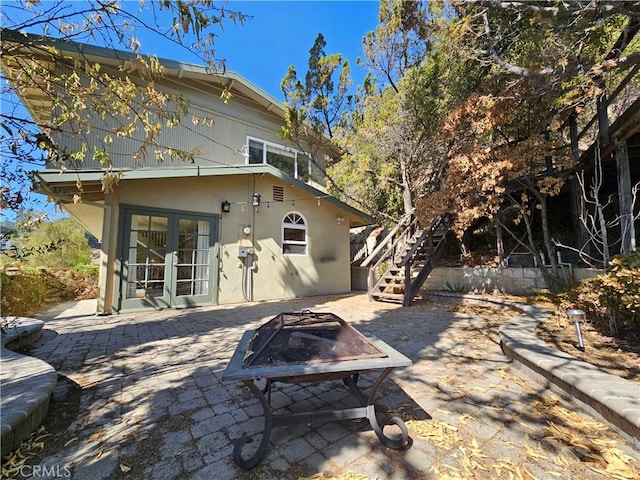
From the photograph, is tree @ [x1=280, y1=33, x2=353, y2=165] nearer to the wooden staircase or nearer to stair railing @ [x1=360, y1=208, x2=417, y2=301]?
stair railing @ [x1=360, y1=208, x2=417, y2=301]

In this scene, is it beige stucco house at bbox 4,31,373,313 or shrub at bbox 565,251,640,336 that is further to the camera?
beige stucco house at bbox 4,31,373,313

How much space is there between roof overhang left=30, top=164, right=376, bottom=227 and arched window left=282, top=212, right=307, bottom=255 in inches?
36.3

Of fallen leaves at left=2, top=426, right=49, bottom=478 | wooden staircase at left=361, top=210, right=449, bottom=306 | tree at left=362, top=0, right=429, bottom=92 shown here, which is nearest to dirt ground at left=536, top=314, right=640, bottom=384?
wooden staircase at left=361, top=210, right=449, bottom=306

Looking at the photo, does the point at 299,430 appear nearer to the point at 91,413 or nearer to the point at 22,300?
the point at 91,413

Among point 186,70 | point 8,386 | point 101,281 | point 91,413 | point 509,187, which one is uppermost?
point 186,70

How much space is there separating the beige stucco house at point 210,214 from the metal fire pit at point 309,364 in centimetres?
444

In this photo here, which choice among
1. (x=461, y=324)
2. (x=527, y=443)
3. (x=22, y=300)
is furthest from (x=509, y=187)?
(x=22, y=300)

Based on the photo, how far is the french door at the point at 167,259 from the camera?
6.17 m

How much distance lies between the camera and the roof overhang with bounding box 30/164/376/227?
4832 mm

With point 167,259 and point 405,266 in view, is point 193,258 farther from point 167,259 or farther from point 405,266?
point 405,266

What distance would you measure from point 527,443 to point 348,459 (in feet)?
3.84

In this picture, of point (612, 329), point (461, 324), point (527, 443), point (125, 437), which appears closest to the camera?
point (527, 443)

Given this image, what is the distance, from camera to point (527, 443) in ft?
5.97

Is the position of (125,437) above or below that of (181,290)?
below
